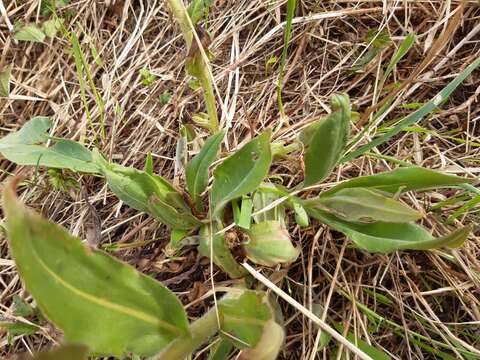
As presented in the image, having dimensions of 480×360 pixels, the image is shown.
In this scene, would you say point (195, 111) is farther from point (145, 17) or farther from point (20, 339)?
point (20, 339)

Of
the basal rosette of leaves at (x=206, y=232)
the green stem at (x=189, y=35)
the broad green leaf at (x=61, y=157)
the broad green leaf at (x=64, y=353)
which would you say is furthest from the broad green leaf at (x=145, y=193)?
the broad green leaf at (x=64, y=353)

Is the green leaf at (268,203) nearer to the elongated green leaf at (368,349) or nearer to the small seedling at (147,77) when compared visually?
the elongated green leaf at (368,349)

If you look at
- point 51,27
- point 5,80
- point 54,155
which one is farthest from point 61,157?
point 51,27

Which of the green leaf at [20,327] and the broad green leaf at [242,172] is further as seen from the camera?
the green leaf at [20,327]

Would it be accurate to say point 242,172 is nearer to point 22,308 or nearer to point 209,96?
point 209,96

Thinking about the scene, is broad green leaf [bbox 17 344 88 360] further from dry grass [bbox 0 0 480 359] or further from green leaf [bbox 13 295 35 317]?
green leaf [bbox 13 295 35 317]

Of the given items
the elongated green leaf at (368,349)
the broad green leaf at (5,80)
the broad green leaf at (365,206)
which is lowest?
the elongated green leaf at (368,349)
